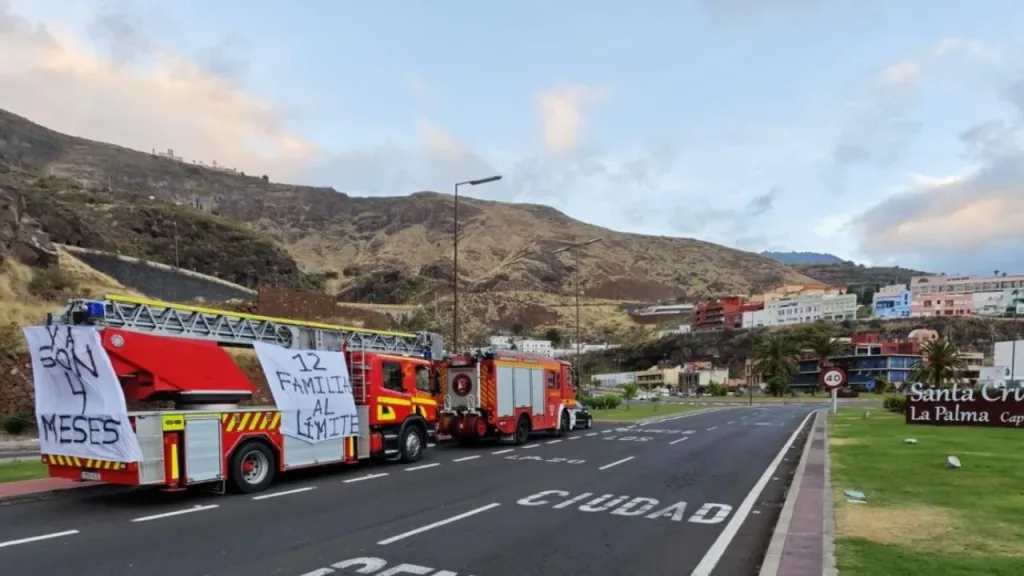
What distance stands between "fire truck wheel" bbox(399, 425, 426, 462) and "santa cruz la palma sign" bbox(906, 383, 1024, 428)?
24.2 meters

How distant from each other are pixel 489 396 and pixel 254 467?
998cm

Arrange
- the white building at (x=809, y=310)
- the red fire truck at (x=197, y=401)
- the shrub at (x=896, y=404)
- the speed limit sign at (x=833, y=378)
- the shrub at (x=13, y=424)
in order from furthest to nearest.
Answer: the white building at (x=809, y=310)
the shrub at (x=896, y=404)
the speed limit sign at (x=833, y=378)
the shrub at (x=13, y=424)
the red fire truck at (x=197, y=401)

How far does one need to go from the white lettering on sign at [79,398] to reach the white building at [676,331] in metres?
167

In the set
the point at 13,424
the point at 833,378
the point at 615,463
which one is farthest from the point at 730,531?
the point at 833,378

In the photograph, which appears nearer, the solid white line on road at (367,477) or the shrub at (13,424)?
the solid white line on road at (367,477)

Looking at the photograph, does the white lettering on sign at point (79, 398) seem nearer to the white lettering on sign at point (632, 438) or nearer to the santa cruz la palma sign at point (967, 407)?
the white lettering on sign at point (632, 438)

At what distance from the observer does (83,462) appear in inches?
456

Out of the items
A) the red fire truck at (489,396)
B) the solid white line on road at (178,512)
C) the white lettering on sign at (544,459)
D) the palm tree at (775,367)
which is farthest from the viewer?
the palm tree at (775,367)

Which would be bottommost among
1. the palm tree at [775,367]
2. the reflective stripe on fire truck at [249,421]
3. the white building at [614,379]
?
the white building at [614,379]

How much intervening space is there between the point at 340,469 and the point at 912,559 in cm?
1212

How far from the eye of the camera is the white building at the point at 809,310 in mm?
179500

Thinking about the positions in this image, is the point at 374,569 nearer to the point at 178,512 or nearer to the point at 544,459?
the point at 178,512

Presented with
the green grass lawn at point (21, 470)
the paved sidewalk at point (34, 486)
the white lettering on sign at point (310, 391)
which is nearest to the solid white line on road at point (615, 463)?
the white lettering on sign at point (310, 391)

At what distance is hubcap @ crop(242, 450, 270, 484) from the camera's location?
13078 millimetres
